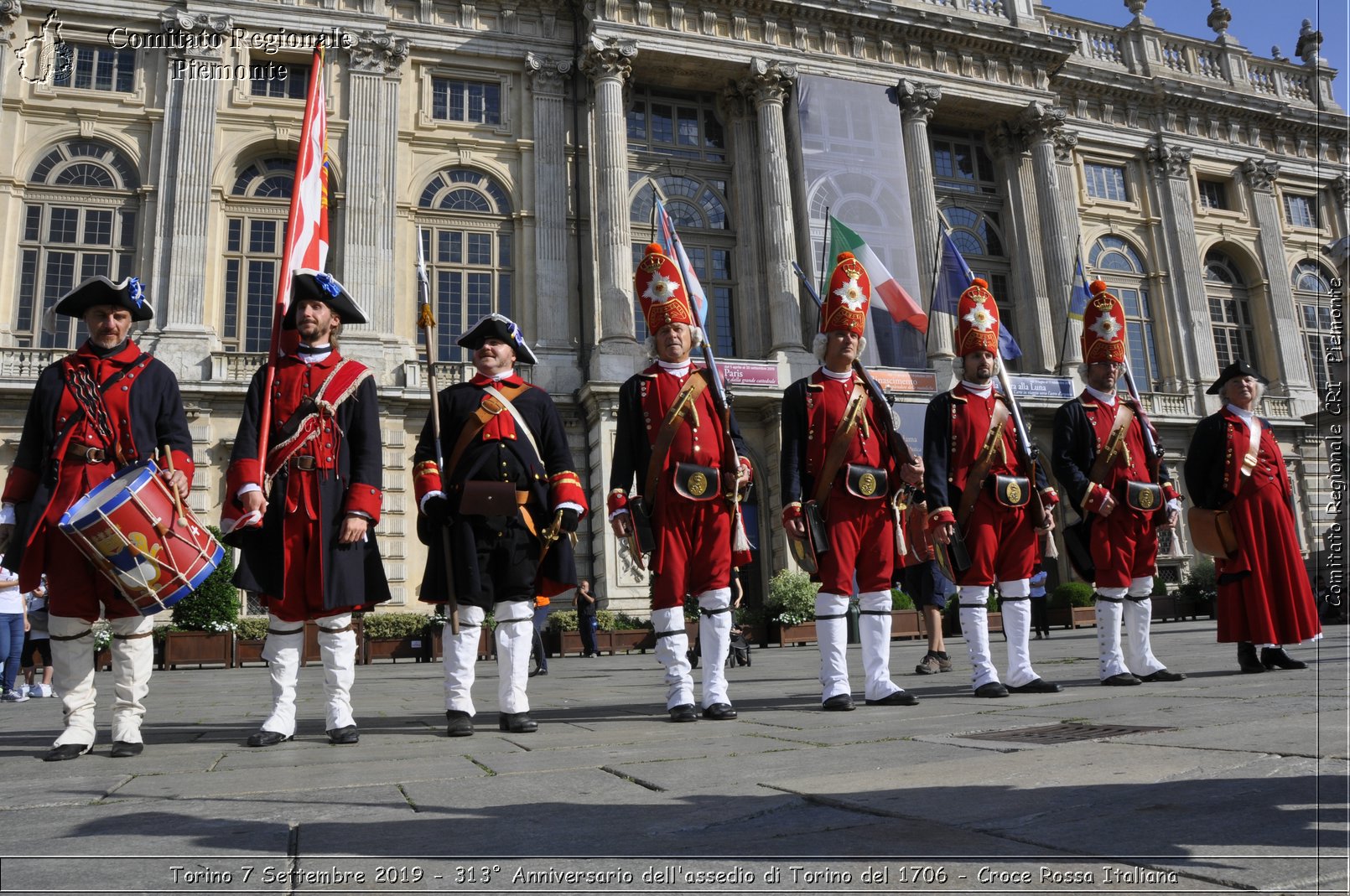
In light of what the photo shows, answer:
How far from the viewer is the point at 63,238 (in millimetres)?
21266

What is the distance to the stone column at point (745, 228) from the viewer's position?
2470cm

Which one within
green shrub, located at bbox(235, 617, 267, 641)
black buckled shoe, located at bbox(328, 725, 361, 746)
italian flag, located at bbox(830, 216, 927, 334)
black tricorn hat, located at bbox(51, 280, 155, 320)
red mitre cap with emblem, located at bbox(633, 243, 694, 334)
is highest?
italian flag, located at bbox(830, 216, 927, 334)

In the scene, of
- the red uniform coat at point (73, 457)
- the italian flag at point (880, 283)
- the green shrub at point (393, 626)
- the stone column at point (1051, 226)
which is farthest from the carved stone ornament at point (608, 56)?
the red uniform coat at point (73, 457)

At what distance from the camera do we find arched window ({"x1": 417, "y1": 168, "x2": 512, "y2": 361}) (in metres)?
23.2

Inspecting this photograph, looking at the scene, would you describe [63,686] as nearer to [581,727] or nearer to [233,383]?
[581,727]

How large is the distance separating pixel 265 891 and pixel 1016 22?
3088cm

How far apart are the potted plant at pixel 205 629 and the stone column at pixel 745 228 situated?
1331 centimetres

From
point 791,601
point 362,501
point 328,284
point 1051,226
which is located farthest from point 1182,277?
point 362,501

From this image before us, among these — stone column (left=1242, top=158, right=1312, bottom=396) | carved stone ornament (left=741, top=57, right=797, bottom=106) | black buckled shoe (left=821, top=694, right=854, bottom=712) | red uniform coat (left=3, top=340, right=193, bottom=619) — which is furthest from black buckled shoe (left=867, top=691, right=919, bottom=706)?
stone column (left=1242, top=158, right=1312, bottom=396)

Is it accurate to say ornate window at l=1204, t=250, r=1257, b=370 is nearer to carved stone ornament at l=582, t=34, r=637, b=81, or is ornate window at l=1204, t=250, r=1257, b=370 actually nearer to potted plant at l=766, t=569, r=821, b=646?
potted plant at l=766, t=569, r=821, b=646

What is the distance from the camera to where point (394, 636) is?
1892 centimetres

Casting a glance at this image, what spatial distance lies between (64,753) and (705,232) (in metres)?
22.2

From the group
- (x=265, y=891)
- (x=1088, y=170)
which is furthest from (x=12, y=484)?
(x=1088, y=170)

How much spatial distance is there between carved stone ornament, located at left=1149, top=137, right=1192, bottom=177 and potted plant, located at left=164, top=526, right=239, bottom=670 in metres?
28.6
